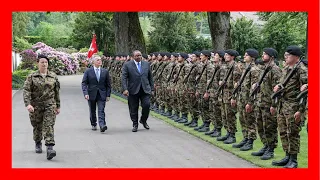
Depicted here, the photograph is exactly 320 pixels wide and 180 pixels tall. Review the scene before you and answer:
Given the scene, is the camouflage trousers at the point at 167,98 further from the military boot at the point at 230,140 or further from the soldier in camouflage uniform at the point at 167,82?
the military boot at the point at 230,140

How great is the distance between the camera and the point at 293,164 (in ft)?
33.2

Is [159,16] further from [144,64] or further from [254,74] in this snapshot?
[254,74]

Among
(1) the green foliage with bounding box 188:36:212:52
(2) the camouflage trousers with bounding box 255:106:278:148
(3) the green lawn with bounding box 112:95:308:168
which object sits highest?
(1) the green foliage with bounding box 188:36:212:52

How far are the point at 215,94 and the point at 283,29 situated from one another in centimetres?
3547

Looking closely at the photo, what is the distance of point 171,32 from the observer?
2411 inches

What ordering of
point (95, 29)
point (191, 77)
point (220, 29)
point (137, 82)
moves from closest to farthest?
point (137, 82), point (191, 77), point (220, 29), point (95, 29)

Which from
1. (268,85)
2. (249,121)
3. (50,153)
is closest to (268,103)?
(268,85)

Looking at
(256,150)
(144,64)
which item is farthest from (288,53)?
(144,64)

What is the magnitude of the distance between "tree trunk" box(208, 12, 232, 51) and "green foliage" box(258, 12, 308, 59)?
20678 mm

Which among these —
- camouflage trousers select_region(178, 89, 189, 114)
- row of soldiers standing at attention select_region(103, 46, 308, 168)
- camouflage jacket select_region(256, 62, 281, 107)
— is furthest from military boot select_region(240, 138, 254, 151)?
camouflage trousers select_region(178, 89, 189, 114)

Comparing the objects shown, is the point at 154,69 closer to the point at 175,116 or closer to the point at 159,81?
the point at 159,81

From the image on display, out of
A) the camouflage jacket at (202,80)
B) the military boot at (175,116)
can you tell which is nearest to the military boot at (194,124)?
the camouflage jacket at (202,80)

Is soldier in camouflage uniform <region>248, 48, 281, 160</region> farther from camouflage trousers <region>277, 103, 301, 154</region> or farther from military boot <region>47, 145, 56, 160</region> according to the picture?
military boot <region>47, 145, 56, 160</region>

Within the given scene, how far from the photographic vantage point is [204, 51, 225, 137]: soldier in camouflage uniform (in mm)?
14059
